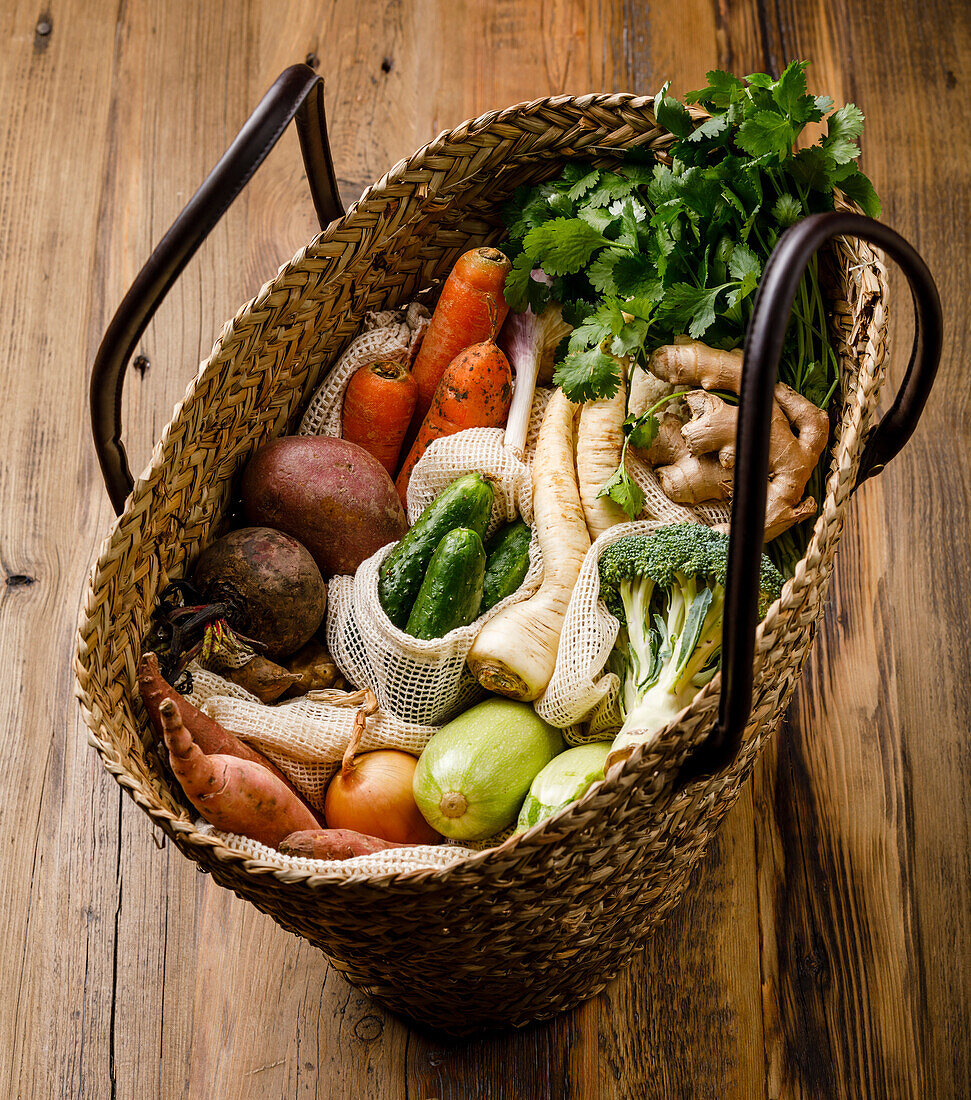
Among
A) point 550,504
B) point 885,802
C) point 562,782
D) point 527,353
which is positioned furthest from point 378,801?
point 885,802

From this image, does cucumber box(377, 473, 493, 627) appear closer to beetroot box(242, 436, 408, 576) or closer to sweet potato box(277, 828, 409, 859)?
beetroot box(242, 436, 408, 576)

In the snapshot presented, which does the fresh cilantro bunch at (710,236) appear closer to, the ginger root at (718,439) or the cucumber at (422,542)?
the ginger root at (718,439)

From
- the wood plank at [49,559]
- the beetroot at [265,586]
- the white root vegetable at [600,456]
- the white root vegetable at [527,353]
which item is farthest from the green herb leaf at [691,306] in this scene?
the wood plank at [49,559]

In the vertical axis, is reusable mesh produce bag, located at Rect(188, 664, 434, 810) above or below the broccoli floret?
below

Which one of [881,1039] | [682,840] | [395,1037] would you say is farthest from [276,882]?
[881,1039]

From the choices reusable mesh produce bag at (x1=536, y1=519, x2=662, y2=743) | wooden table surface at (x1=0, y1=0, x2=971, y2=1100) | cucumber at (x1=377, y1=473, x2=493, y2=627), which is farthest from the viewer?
wooden table surface at (x1=0, y1=0, x2=971, y2=1100)

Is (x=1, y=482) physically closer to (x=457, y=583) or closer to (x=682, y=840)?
(x=457, y=583)

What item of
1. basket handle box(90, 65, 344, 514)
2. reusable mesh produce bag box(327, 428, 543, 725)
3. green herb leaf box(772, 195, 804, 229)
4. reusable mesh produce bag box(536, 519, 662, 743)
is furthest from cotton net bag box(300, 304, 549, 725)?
green herb leaf box(772, 195, 804, 229)

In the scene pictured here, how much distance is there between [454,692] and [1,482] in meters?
1.02

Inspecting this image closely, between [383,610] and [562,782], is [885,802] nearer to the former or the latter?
[562,782]

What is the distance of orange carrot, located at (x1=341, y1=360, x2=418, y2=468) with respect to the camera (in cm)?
134

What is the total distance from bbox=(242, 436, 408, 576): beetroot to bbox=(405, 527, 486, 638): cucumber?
143 millimetres

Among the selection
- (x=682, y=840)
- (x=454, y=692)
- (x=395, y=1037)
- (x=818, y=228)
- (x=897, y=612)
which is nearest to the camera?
(x=818, y=228)

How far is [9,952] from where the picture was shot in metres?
1.37
